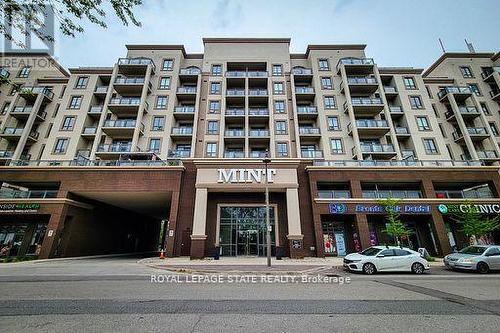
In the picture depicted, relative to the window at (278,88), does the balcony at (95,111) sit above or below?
below

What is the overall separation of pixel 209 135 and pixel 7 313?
1117 inches

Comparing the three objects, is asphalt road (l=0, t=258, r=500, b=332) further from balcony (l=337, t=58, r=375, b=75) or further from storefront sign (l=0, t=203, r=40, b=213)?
balcony (l=337, t=58, r=375, b=75)

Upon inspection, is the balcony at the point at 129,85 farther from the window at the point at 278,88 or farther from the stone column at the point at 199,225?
the stone column at the point at 199,225

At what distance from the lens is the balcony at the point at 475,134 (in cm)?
3319

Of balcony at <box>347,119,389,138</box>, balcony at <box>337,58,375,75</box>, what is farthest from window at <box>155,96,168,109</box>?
balcony at <box>337,58,375,75</box>

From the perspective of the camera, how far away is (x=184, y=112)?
34.3m

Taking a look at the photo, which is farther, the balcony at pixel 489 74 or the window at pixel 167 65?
the balcony at pixel 489 74

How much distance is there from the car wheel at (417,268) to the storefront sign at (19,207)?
105 ft

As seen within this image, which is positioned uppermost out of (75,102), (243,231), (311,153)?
(75,102)

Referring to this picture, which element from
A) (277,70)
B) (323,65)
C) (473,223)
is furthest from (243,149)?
(473,223)

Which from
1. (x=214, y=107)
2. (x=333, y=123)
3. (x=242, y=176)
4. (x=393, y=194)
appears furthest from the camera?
(x=214, y=107)

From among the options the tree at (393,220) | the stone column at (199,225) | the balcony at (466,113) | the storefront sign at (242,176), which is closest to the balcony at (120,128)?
the stone column at (199,225)

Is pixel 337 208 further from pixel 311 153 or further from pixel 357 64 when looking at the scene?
pixel 357 64

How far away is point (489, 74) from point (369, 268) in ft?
150
